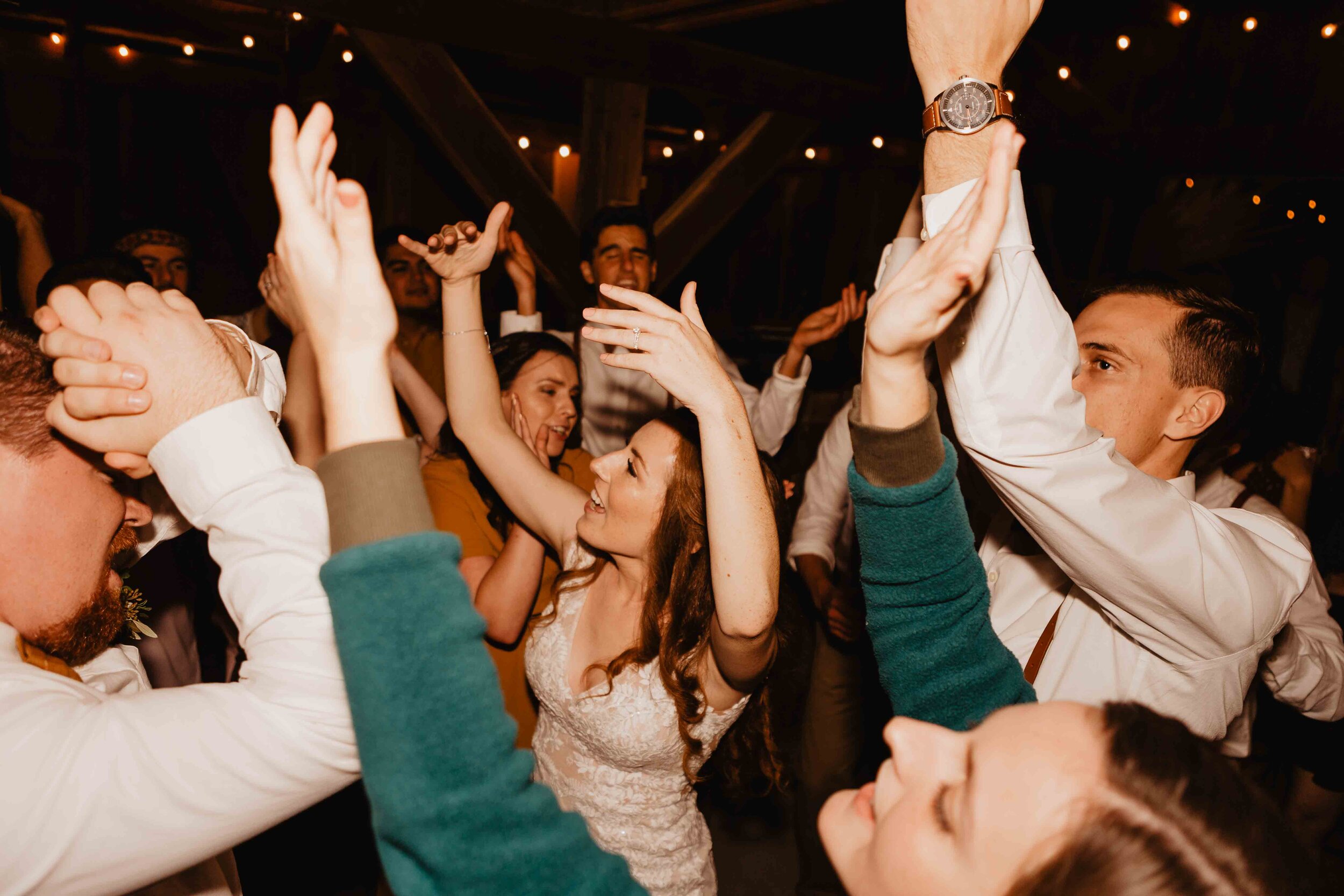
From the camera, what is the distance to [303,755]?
777mm

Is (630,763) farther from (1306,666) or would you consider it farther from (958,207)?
(1306,666)

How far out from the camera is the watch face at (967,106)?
0.94 m

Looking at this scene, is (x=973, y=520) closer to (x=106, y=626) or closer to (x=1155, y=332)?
(x=1155, y=332)

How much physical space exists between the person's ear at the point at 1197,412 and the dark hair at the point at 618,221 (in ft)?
7.57

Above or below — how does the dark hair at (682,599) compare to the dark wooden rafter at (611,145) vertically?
below

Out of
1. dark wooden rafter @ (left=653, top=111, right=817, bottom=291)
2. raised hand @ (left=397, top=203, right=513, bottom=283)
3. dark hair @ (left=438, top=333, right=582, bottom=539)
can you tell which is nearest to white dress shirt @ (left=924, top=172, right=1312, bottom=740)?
raised hand @ (left=397, top=203, right=513, bottom=283)

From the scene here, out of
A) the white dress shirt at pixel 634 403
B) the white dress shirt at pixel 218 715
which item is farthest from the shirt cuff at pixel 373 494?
the white dress shirt at pixel 634 403

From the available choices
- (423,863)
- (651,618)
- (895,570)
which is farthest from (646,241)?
(423,863)

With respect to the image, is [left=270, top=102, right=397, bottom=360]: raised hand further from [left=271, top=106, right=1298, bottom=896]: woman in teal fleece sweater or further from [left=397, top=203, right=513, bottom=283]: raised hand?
[left=397, top=203, right=513, bottom=283]: raised hand

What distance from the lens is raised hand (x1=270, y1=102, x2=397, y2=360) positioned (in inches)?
25.8

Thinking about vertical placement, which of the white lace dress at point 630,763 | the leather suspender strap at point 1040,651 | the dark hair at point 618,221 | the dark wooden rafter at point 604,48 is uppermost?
the dark wooden rafter at point 604,48

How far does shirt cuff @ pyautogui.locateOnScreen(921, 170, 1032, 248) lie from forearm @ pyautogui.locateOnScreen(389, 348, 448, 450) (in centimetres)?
182

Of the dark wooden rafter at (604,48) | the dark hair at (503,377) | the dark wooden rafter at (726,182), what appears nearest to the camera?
the dark hair at (503,377)

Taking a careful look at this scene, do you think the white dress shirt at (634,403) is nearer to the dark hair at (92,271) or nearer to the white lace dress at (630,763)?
the dark hair at (92,271)
